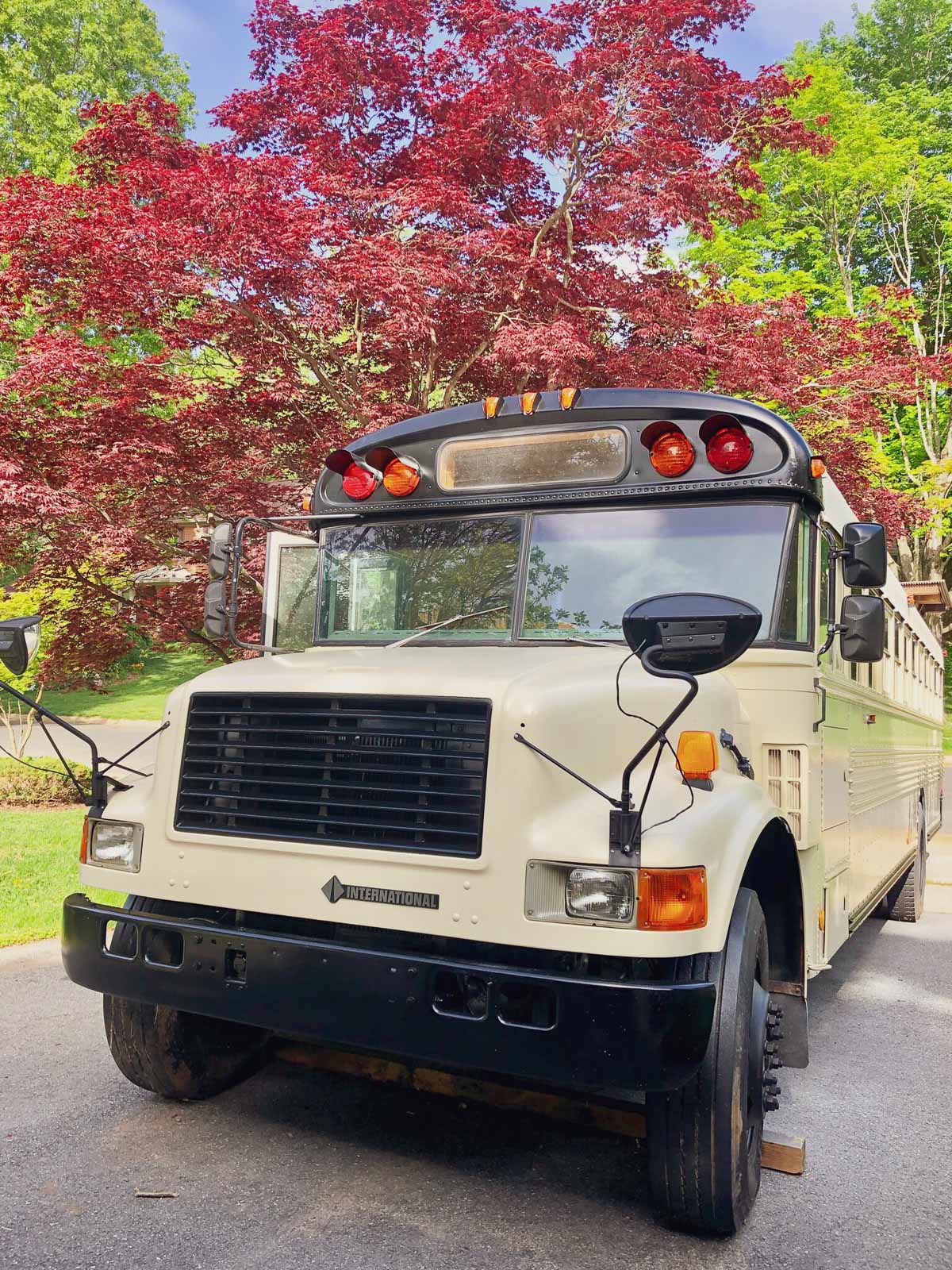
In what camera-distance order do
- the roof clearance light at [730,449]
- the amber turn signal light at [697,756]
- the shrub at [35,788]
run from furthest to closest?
the shrub at [35,788] → the roof clearance light at [730,449] → the amber turn signal light at [697,756]

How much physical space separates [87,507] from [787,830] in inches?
257

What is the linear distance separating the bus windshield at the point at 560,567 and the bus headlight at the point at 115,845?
1.22 meters

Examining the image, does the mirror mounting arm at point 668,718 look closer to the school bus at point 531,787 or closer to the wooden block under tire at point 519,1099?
the school bus at point 531,787

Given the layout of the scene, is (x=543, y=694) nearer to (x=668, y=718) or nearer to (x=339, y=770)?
(x=668, y=718)

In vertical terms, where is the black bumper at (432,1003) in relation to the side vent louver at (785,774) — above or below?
below

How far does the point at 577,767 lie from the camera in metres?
2.84

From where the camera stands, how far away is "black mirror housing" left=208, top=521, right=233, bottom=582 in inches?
170

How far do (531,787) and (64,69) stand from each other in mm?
24532

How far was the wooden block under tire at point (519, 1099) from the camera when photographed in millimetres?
3127

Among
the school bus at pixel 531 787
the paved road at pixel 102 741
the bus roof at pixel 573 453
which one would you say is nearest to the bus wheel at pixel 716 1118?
the school bus at pixel 531 787

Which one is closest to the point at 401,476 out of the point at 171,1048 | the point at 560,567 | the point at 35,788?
the point at 560,567

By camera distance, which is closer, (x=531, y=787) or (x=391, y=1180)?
(x=531, y=787)

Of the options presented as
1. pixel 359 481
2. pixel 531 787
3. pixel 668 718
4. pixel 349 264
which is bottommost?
pixel 531 787

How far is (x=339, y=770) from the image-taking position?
9.61 feet
